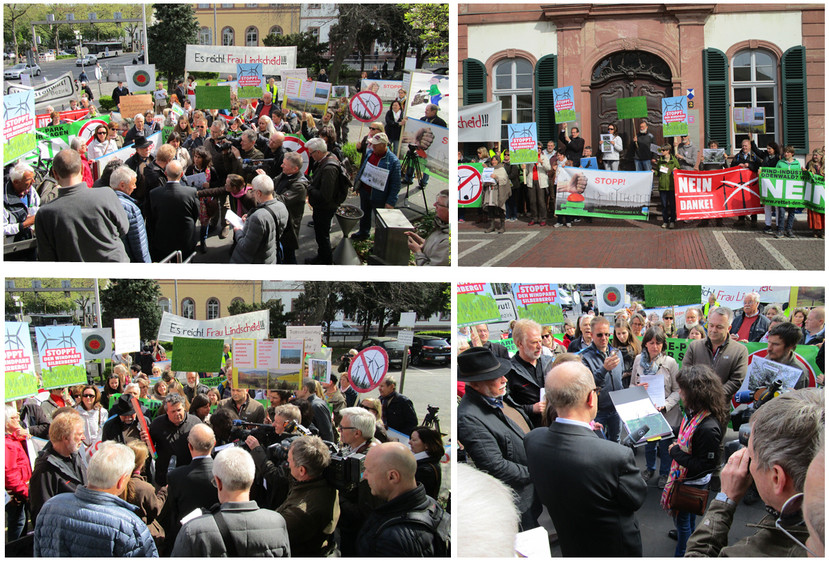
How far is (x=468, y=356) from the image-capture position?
4500 millimetres

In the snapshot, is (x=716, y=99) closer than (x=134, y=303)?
No

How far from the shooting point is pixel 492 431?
167 inches

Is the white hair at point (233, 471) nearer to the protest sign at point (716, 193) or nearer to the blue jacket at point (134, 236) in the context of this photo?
the blue jacket at point (134, 236)

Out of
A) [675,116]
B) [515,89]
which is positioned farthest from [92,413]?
[675,116]

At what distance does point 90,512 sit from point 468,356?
2049 mm

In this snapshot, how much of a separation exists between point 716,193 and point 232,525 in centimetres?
558

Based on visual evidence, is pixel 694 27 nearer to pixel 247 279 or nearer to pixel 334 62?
pixel 334 62

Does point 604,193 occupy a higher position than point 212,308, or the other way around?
point 604,193

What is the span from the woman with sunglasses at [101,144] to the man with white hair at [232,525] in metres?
3.64

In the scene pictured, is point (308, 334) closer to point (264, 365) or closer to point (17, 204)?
point (264, 365)

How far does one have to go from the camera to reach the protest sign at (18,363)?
496 cm

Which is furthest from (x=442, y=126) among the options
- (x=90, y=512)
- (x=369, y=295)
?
(x=90, y=512)

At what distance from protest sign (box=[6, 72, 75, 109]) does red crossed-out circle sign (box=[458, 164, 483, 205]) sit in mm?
3100

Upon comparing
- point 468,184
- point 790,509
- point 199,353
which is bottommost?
point 790,509
